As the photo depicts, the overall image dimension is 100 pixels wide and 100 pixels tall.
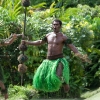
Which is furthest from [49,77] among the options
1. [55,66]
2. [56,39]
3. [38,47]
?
[38,47]

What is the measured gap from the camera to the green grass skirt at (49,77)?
6.56 meters

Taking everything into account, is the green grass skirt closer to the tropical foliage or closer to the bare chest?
the bare chest

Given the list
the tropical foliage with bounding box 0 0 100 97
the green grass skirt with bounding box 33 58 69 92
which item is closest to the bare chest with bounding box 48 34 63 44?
the green grass skirt with bounding box 33 58 69 92

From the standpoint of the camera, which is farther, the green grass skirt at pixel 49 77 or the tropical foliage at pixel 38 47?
the tropical foliage at pixel 38 47

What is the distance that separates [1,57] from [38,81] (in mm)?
3530

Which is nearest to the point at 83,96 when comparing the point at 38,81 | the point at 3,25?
the point at 3,25

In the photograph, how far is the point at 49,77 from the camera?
6621 millimetres

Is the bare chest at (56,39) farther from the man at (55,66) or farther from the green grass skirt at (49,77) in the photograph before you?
the green grass skirt at (49,77)

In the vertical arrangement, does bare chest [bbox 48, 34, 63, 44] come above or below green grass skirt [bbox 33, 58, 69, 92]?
above

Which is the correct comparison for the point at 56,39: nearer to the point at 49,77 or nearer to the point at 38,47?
the point at 49,77

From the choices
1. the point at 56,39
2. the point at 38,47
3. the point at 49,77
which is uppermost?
the point at 56,39

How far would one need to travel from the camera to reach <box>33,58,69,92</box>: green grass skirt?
6.56m

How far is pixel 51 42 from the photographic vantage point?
6641 mm

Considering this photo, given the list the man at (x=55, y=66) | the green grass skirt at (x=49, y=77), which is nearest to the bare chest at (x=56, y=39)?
the man at (x=55, y=66)
